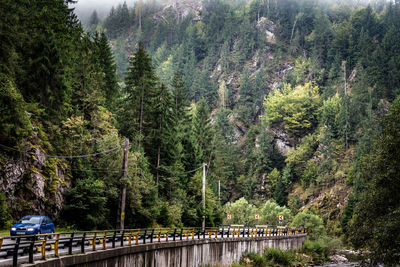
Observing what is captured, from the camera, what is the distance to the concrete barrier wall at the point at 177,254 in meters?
18.8

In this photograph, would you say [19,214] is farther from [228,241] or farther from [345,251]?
[345,251]

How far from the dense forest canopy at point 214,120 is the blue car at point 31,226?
5.50m

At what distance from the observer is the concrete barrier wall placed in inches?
740

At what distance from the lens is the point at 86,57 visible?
1950 inches

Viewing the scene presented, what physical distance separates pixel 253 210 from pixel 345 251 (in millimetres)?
23868

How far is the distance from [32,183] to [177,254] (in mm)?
12034

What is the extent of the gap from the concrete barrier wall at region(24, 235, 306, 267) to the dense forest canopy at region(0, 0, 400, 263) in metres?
8.63

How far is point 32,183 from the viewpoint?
30750mm

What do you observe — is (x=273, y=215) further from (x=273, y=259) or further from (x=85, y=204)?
(x=85, y=204)

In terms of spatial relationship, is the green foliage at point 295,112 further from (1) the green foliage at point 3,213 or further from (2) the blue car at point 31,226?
(2) the blue car at point 31,226

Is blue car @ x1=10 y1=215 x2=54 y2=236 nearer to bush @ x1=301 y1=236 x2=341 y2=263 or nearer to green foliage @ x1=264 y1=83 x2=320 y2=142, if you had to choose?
bush @ x1=301 y1=236 x2=341 y2=263

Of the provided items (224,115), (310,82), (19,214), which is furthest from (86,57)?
(310,82)

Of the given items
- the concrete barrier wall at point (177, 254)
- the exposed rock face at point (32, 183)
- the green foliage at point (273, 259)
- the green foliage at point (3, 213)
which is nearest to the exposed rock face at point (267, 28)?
the green foliage at point (273, 259)

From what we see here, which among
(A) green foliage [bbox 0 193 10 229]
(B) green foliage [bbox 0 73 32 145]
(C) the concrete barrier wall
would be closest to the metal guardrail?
(C) the concrete barrier wall
